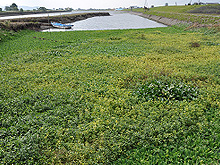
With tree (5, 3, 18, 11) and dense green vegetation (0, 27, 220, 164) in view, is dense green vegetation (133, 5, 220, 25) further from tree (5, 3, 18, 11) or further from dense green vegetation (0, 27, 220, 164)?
tree (5, 3, 18, 11)

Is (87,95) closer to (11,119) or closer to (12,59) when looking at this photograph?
(11,119)

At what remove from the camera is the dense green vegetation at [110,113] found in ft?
16.2

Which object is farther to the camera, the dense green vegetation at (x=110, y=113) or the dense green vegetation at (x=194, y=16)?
the dense green vegetation at (x=194, y=16)

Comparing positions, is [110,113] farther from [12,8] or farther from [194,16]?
[12,8]

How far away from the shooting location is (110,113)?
6750 mm

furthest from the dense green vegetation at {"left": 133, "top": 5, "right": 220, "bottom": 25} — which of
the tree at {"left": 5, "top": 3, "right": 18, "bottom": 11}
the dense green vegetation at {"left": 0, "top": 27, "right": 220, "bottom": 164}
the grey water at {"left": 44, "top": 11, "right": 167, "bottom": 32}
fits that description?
the tree at {"left": 5, "top": 3, "right": 18, "bottom": 11}

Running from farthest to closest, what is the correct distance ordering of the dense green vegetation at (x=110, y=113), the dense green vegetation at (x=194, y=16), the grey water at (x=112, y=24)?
1. the grey water at (x=112, y=24)
2. the dense green vegetation at (x=194, y=16)
3. the dense green vegetation at (x=110, y=113)

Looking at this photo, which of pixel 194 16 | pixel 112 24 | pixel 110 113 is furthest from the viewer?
pixel 112 24

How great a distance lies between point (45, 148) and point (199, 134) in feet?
15.2

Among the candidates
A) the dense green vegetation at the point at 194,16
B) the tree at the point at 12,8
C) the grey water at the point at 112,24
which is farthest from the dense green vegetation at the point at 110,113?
the tree at the point at 12,8

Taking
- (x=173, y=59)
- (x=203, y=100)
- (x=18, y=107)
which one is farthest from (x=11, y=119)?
(x=173, y=59)

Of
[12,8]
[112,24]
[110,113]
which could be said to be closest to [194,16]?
[112,24]

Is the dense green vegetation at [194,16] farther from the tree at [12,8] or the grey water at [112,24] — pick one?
the tree at [12,8]

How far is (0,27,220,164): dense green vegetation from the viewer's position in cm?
493
